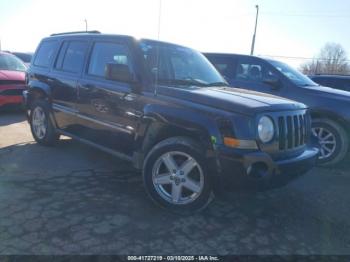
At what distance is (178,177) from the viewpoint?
3.47 meters

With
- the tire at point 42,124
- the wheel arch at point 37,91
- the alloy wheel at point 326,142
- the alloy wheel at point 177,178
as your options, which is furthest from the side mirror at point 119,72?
the alloy wheel at point 326,142

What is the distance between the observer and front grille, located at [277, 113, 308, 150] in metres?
3.30

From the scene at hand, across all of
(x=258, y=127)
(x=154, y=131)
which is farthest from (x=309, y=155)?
(x=154, y=131)

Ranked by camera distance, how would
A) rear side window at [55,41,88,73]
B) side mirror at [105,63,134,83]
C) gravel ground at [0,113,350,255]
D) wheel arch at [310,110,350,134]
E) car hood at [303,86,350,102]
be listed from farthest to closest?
car hood at [303,86,350,102] < wheel arch at [310,110,350,134] < rear side window at [55,41,88,73] < side mirror at [105,63,134,83] < gravel ground at [0,113,350,255]

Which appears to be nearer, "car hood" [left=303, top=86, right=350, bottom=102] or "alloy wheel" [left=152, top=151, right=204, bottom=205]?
"alloy wheel" [left=152, top=151, right=204, bottom=205]

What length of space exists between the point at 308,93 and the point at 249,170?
339cm

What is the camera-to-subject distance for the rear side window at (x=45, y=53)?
17.9 ft

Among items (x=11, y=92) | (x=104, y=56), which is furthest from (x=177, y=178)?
(x=11, y=92)

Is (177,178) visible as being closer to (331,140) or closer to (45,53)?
(331,140)

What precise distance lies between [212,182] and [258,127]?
27.2 inches

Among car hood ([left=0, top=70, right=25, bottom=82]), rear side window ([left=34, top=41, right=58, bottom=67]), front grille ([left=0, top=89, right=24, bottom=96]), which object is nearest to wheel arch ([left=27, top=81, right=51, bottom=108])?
rear side window ([left=34, top=41, right=58, bottom=67])

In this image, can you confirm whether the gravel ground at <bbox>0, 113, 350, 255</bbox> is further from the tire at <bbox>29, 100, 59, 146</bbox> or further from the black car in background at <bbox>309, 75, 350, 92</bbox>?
the black car in background at <bbox>309, 75, 350, 92</bbox>

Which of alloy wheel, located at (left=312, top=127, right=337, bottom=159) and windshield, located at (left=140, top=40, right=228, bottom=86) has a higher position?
windshield, located at (left=140, top=40, right=228, bottom=86)

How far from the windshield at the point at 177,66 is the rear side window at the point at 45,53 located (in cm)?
211
